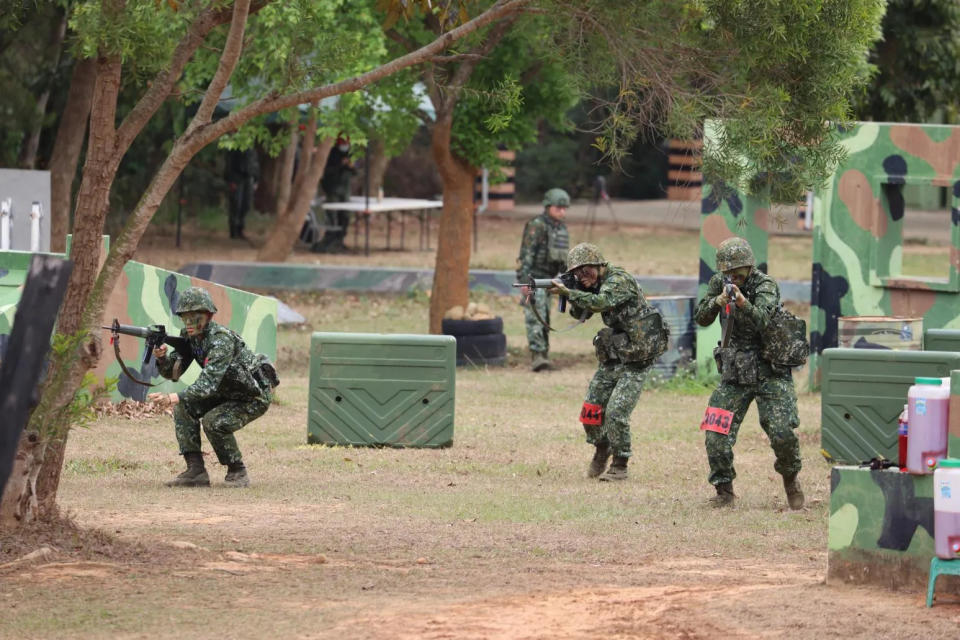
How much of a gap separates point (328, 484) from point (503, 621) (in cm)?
403

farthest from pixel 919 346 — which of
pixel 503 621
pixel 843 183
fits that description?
pixel 503 621

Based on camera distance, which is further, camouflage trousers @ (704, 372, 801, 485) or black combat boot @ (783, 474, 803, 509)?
black combat boot @ (783, 474, 803, 509)

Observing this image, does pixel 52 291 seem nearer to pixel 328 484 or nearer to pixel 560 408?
pixel 328 484

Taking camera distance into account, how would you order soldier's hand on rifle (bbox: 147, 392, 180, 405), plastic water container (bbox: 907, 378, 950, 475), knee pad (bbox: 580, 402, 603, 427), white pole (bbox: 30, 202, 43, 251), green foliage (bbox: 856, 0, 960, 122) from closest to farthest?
plastic water container (bbox: 907, 378, 950, 475), knee pad (bbox: 580, 402, 603, 427), soldier's hand on rifle (bbox: 147, 392, 180, 405), white pole (bbox: 30, 202, 43, 251), green foliage (bbox: 856, 0, 960, 122)

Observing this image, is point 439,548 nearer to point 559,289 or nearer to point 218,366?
point 218,366

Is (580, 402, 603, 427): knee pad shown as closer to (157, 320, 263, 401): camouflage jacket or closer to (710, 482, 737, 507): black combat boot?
(710, 482, 737, 507): black combat boot

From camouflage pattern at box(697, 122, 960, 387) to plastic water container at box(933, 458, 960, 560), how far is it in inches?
335

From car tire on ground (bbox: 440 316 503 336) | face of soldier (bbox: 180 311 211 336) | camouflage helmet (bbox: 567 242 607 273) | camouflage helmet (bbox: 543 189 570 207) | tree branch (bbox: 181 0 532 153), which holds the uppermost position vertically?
tree branch (bbox: 181 0 532 153)

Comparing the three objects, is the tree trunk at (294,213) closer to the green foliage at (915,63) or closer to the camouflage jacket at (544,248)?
the camouflage jacket at (544,248)

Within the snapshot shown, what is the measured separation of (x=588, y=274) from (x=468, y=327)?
7.55 m

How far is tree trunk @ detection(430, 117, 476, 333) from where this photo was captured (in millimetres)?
19188

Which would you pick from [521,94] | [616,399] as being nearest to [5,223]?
[521,94]

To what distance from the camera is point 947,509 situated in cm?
663

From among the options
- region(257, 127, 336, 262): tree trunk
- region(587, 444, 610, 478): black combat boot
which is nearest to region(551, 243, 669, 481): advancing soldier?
region(587, 444, 610, 478): black combat boot
